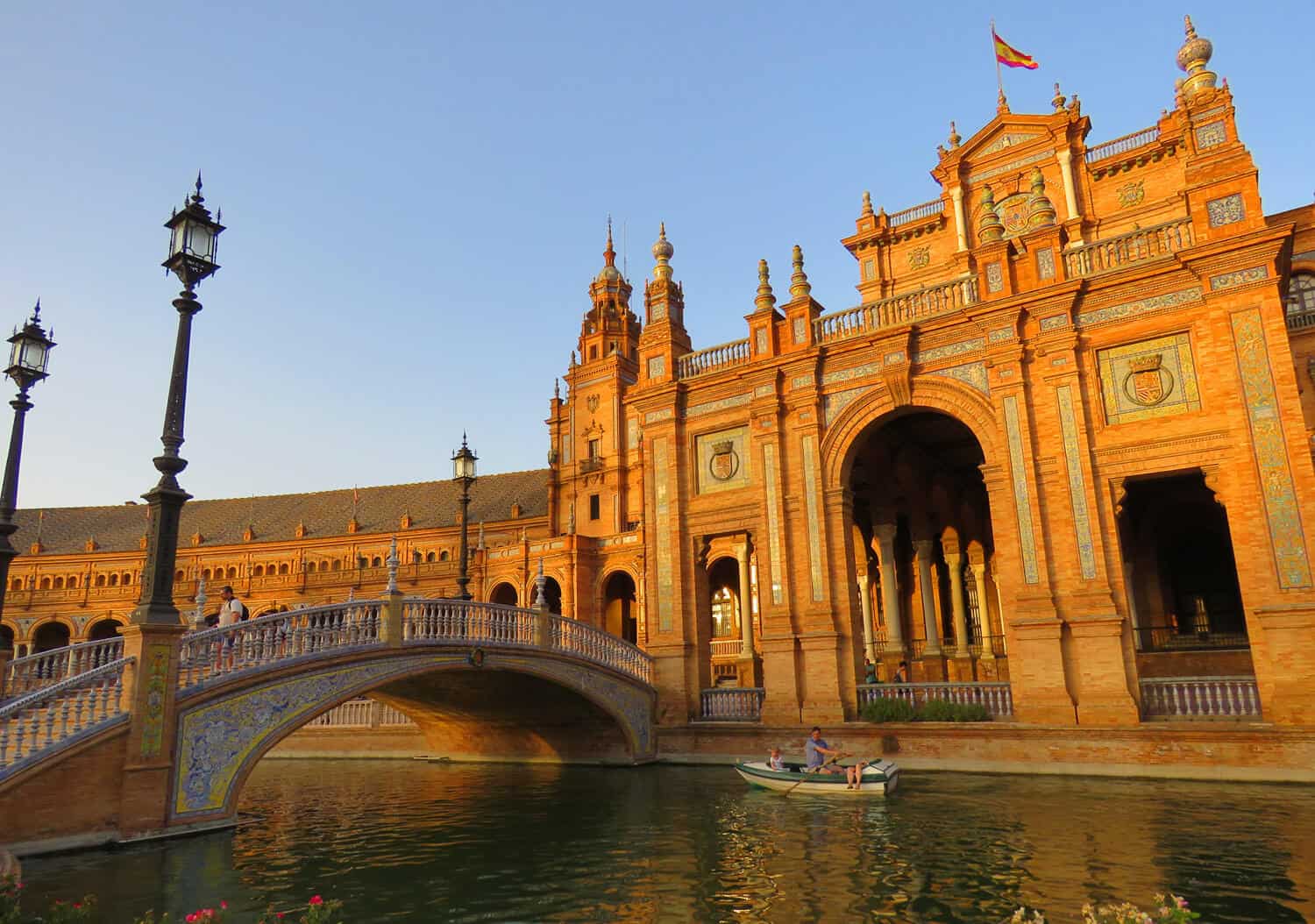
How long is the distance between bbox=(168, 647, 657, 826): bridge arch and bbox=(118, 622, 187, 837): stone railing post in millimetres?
224

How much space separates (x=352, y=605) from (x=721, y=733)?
10167 millimetres

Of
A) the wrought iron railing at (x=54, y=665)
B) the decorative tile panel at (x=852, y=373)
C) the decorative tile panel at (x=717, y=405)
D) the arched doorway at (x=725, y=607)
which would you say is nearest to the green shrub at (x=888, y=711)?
the decorative tile panel at (x=852, y=373)

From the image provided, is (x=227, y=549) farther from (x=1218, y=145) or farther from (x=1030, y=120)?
(x=1218, y=145)

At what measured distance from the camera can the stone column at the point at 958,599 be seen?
84.4ft

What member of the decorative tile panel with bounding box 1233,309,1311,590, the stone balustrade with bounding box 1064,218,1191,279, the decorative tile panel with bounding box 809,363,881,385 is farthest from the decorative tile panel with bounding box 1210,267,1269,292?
the decorative tile panel with bounding box 809,363,881,385

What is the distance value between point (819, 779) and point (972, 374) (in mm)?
10484

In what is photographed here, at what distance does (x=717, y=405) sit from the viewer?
957 inches

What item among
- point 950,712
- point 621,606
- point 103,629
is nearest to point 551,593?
point 621,606

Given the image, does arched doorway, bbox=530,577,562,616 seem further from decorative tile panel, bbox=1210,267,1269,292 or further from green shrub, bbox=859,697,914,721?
decorative tile panel, bbox=1210,267,1269,292

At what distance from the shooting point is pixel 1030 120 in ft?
101

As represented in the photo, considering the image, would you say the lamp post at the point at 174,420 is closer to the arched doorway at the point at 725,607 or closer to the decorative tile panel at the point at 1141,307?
the decorative tile panel at the point at 1141,307

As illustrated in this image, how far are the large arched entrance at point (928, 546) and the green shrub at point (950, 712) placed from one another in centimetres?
479

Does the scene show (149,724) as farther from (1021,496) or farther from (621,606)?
(621,606)

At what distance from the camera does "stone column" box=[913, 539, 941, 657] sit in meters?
25.1
